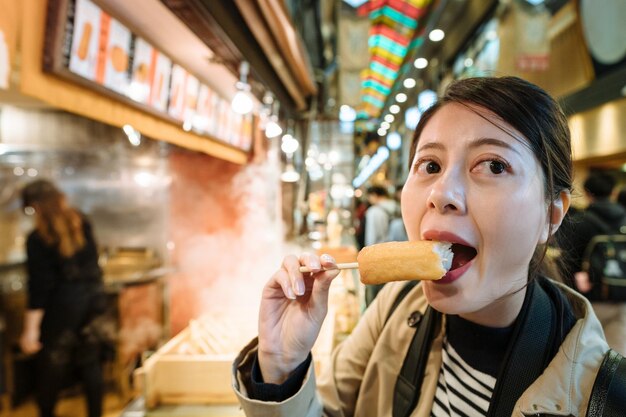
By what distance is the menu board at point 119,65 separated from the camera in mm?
2277

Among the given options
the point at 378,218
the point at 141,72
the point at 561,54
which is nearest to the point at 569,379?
the point at 378,218

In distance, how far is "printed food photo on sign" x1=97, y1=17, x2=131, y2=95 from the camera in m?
2.75

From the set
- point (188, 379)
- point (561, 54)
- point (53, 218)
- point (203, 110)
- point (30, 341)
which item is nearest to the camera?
point (188, 379)

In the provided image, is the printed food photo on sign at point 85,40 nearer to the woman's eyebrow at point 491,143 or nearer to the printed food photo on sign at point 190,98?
the printed food photo on sign at point 190,98

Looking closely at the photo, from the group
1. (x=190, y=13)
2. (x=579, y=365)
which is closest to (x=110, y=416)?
(x=190, y=13)

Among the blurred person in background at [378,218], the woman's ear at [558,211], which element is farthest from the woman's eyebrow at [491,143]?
the blurred person in background at [378,218]

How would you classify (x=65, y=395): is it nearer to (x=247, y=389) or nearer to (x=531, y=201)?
(x=247, y=389)

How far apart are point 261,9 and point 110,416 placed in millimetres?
5254

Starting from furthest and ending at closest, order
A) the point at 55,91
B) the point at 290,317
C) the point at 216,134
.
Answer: the point at 216,134
the point at 55,91
the point at 290,317

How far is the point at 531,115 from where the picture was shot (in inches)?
50.6

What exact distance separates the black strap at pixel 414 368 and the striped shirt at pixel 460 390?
78mm

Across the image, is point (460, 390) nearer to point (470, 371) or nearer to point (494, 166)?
point (470, 371)

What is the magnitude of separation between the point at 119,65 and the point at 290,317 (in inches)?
99.7

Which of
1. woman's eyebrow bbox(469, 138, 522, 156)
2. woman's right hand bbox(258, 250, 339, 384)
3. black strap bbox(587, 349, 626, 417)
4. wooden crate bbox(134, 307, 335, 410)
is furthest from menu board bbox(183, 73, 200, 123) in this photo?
black strap bbox(587, 349, 626, 417)
